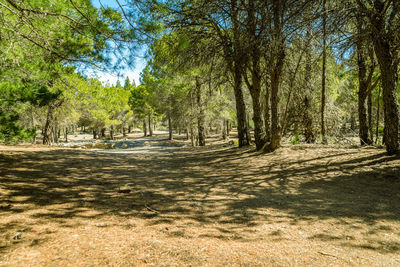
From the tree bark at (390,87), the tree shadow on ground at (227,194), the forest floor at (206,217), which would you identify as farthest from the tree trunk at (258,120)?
the tree bark at (390,87)

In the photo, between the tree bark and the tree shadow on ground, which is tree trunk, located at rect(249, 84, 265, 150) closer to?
the tree shadow on ground

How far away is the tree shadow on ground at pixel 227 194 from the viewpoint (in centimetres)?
279

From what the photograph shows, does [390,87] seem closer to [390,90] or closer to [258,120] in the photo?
[390,90]

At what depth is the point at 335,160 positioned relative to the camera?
18.6ft

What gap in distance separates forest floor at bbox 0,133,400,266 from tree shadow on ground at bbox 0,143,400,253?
0.7 inches

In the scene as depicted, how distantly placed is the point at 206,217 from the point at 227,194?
113 centimetres

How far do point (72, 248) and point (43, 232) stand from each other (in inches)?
22.6

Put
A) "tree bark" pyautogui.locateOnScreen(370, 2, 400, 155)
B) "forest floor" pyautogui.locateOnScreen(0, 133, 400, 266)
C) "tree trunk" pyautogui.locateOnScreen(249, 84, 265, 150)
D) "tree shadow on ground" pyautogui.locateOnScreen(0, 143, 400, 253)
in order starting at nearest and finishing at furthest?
"forest floor" pyautogui.locateOnScreen(0, 133, 400, 266), "tree shadow on ground" pyautogui.locateOnScreen(0, 143, 400, 253), "tree bark" pyautogui.locateOnScreen(370, 2, 400, 155), "tree trunk" pyautogui.locateOnScreen(249, 84, 265, 150)

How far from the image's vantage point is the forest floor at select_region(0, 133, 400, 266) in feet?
6.66

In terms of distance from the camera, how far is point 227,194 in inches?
160

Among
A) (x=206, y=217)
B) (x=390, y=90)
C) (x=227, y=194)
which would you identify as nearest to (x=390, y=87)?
(x=390, y=90)

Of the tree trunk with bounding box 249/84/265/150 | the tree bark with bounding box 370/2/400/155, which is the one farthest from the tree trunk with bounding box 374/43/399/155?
the tree trunk with bounding box 249/84/265/150

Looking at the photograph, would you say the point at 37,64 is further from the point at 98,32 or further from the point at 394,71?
the point at 394,71

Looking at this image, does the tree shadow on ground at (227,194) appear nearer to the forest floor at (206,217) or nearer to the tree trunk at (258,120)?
the forest floor at (206,217)
